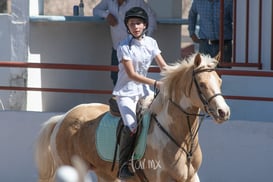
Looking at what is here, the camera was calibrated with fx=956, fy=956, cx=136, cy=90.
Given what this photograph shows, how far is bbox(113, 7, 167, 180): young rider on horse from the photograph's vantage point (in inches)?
310

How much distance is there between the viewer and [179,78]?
25.2 ft

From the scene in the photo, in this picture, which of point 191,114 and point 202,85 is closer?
point 202,85

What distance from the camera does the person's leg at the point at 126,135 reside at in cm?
795

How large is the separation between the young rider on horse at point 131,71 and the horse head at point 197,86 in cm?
16

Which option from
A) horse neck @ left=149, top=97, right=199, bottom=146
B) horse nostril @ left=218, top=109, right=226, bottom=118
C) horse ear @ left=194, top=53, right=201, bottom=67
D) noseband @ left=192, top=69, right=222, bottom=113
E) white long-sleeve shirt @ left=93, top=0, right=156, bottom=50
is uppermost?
white long-sleeve shirt @ left=93, top=0, right=156, bottom=50

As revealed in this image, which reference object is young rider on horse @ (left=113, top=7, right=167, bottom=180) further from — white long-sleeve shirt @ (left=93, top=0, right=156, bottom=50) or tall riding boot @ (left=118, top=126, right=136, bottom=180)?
white long-sleeve shirt @ (left=93, top=0, right=156, bottom=50)

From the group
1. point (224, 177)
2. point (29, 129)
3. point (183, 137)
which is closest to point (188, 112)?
point (183, 137)

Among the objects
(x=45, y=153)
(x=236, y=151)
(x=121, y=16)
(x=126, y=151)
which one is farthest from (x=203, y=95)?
(x=121, y=16)

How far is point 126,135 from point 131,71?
557mm

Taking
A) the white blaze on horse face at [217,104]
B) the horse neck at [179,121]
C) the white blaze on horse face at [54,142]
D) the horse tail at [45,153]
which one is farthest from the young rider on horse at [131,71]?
the horse tail at [45,153]

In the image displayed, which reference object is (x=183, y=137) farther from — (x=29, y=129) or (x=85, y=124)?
(x=29, y=129)

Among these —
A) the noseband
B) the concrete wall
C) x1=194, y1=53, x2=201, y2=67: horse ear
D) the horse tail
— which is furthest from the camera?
the concrete wall

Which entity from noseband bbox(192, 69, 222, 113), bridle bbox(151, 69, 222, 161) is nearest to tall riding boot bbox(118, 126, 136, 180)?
bridle bbox(151, 69, 222, 161)

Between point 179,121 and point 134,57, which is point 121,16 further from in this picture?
point 179,121
